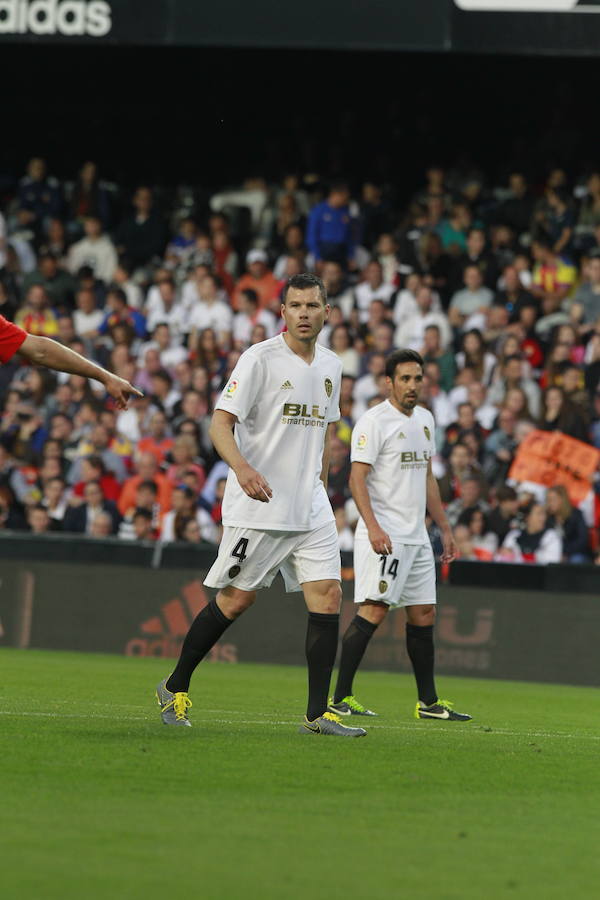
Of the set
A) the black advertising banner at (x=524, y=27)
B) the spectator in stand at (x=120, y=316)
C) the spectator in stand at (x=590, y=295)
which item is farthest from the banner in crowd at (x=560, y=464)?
the spectator in stand at (x=120, y=316)

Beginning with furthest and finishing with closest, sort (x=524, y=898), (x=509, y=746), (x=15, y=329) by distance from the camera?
1. (x=509, y=746)
2. (x=15, y=329)
3. (x=524, y=898)

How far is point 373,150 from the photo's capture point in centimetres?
2375

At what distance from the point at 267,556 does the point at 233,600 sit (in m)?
0.29

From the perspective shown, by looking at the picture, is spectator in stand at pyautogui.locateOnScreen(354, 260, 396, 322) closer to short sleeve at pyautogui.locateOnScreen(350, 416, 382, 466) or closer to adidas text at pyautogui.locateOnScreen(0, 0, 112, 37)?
adidas text at pyautogui.locateOnScreen(0, 0, 112, 37)

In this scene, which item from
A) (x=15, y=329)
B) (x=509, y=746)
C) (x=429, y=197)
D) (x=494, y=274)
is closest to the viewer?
(x=15, y=329)

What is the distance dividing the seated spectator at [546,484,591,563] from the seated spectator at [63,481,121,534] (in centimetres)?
482

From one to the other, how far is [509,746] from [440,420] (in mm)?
10234

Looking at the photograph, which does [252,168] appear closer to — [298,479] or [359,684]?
[359,684]

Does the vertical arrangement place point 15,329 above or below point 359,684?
above

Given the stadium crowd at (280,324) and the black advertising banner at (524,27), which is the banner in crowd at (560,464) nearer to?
the stadium crowd at (280,324)

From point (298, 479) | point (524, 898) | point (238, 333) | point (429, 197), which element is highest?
point (429, 197)

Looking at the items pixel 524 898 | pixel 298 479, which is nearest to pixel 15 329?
pixel 298 479

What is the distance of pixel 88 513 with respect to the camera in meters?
17.7

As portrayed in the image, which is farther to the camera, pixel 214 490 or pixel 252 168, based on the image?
pixel 252 168
